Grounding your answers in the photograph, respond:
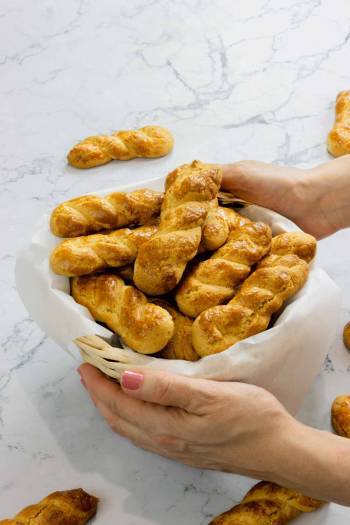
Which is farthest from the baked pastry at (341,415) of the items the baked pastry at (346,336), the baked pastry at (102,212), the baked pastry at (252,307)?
the baked pastry at (102,212)

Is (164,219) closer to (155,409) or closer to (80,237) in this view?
(80,237)

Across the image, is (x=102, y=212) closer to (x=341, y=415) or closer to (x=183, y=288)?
(x=183, y=288)

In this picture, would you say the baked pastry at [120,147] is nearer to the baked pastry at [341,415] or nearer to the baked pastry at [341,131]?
the baked pastry at [341,131]

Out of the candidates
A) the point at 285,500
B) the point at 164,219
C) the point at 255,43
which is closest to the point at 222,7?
the point at 255,43

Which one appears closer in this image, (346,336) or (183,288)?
(183,288)

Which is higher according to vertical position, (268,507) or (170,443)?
(170,443)

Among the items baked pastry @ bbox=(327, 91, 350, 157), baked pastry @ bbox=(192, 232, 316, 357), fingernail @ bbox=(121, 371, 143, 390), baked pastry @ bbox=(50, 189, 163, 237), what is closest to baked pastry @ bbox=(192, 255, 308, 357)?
baked pastry @ bbox=(192, 232, 316, 357)

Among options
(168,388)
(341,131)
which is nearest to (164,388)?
(168,388)
